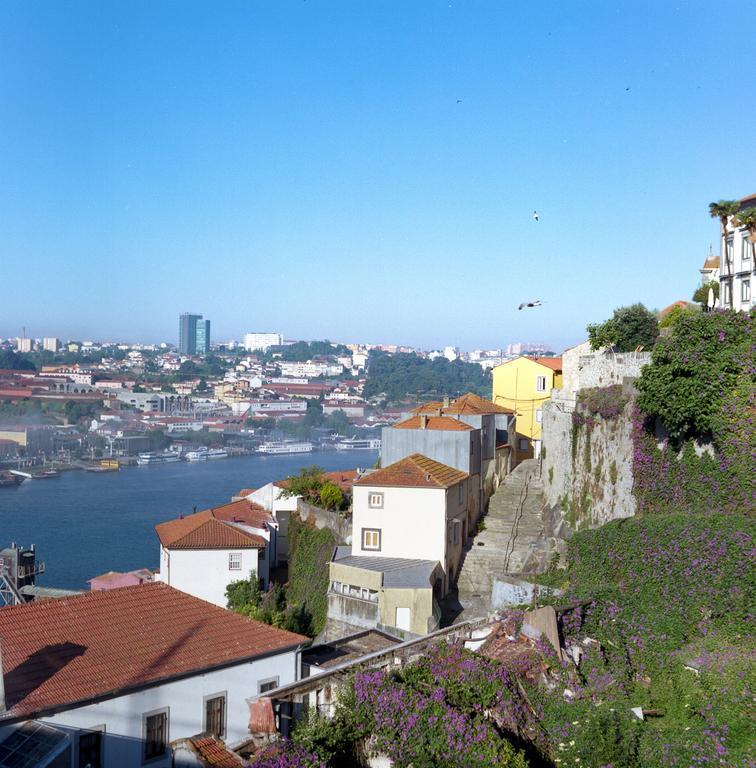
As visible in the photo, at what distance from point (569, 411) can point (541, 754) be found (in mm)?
10563

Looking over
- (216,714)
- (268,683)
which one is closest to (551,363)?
(268,683)

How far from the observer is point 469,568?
15.5 m

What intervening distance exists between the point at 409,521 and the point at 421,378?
123 m

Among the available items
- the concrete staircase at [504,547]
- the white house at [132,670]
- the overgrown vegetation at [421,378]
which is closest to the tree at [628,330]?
the concrete staircase at [504,547]

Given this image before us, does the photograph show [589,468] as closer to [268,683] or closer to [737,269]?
[737,269]

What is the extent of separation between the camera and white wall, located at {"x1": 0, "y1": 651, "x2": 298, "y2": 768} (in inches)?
282

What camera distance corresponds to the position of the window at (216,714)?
315 inches

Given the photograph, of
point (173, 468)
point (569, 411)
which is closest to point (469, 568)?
point (569, 411)

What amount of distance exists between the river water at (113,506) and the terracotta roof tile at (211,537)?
14677 mm

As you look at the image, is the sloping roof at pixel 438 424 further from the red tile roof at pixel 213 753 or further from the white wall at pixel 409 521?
the red tile roof at pixel 213 753

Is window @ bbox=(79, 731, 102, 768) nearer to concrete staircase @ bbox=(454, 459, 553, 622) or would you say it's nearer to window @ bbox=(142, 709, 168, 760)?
window @ bbox=(142, 709, 168, 760)

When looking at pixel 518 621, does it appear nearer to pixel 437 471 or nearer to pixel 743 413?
pixel 743 413

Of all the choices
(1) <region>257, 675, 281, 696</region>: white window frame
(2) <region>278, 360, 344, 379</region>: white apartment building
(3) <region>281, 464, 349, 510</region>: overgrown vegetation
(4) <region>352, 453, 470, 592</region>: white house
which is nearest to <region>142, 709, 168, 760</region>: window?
(1) <region>257, 675, 281, 696</region>: white window frame

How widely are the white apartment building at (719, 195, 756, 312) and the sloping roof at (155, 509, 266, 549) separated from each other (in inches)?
436
